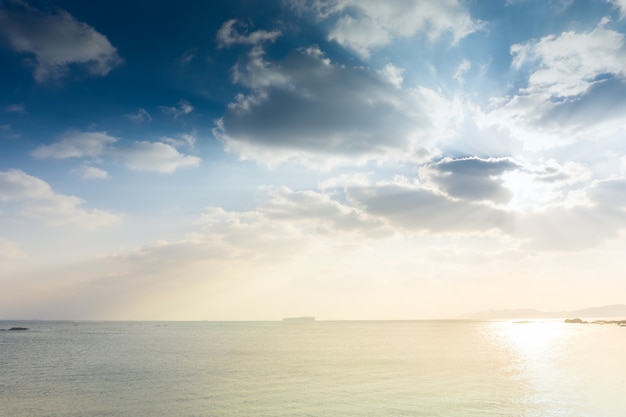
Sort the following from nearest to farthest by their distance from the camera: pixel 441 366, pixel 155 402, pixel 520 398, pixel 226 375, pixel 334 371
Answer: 1. pixel 155 402
2. pixel 520 398
3. pixel 226 375
4. pixel 334 371
5. pixel 441 366

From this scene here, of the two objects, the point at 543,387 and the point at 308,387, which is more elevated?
the point at 308,387

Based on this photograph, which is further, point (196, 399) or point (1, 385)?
point (1, 385)

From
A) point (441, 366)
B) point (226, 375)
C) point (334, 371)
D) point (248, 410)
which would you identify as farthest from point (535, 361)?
point (248, 410)

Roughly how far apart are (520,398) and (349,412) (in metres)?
23.6

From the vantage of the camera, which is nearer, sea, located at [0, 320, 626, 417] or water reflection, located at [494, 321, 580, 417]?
sea, located at [0, 320, 626, 417]

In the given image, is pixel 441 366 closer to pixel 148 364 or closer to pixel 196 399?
pixel 196 399

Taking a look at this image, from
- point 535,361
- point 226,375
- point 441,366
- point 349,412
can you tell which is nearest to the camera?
point 349,412

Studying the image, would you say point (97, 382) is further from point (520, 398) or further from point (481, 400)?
point (520, 398)

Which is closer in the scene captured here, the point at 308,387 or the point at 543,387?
the point at 308,387

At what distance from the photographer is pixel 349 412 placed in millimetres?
44094

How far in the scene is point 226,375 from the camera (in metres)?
69.9

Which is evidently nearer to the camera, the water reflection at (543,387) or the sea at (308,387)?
the sea at (308,387)

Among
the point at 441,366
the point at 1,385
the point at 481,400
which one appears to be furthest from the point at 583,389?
the point at 1,385

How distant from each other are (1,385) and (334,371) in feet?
164
